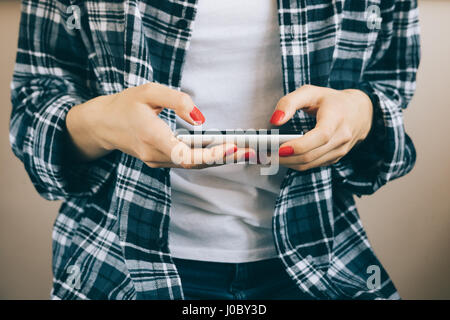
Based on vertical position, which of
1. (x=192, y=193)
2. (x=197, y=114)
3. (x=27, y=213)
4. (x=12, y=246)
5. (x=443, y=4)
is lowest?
(x=12, y=246)

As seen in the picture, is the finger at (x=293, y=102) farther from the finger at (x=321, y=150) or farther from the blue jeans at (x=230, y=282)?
the blue jeans at (x=230, y=282)

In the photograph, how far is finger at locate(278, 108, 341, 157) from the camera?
0.38 m

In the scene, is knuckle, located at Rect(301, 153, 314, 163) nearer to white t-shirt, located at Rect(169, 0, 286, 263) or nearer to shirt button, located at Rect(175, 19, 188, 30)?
white t-shirt, located at Rect(169, 0, 286, 263)

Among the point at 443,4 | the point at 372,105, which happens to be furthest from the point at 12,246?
the point at 443,4

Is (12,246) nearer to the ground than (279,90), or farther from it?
nearer to the ground

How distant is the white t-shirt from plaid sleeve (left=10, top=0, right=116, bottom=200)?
15 centimetres

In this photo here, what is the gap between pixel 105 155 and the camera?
0.54 metres

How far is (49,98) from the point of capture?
1.67 ft

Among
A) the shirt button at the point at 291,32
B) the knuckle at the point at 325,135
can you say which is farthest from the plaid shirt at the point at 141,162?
the knuckle at the point at 325,135

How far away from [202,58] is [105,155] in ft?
0.71

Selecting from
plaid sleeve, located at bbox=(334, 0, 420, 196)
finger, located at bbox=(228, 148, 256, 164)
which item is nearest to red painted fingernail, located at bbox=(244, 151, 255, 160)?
finger, located at bbox=(228, 148, 256, 164)

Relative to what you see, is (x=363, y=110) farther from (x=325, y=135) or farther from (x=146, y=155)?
(x=146, y=155)
